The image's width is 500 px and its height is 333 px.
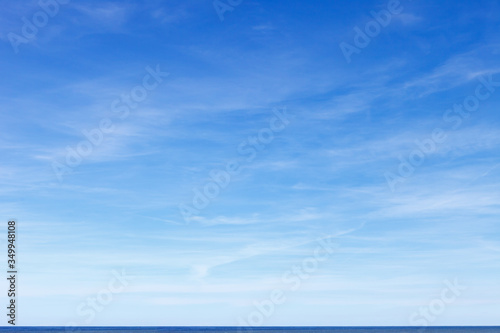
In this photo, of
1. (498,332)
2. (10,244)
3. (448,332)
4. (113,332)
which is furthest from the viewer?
(448,332)

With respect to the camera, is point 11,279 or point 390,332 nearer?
point 11,279

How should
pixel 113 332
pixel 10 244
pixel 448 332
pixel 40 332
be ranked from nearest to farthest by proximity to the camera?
pixel 10 244 → pixel 40 332 → pixel 113 332 → pixel 448 332

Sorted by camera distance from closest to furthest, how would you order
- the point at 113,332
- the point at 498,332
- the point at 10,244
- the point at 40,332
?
the point at 10,244 → the point at 40,332 → the point at 498,332 → the point at 113,332

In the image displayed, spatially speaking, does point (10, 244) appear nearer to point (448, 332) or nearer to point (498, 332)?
point (498, 332)

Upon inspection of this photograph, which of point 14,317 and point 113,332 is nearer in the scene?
point 14,317

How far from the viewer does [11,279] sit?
118 ft

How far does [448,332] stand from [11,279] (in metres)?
181

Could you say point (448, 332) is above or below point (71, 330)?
below

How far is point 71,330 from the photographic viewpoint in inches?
5551

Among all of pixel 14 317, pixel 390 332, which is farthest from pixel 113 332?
pixel 390 332

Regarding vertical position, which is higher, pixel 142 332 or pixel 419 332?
pixel 142 332

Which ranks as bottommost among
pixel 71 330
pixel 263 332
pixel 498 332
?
pixel 498 332

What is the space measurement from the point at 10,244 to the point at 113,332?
123 m

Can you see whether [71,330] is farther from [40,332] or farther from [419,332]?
[419,332]
